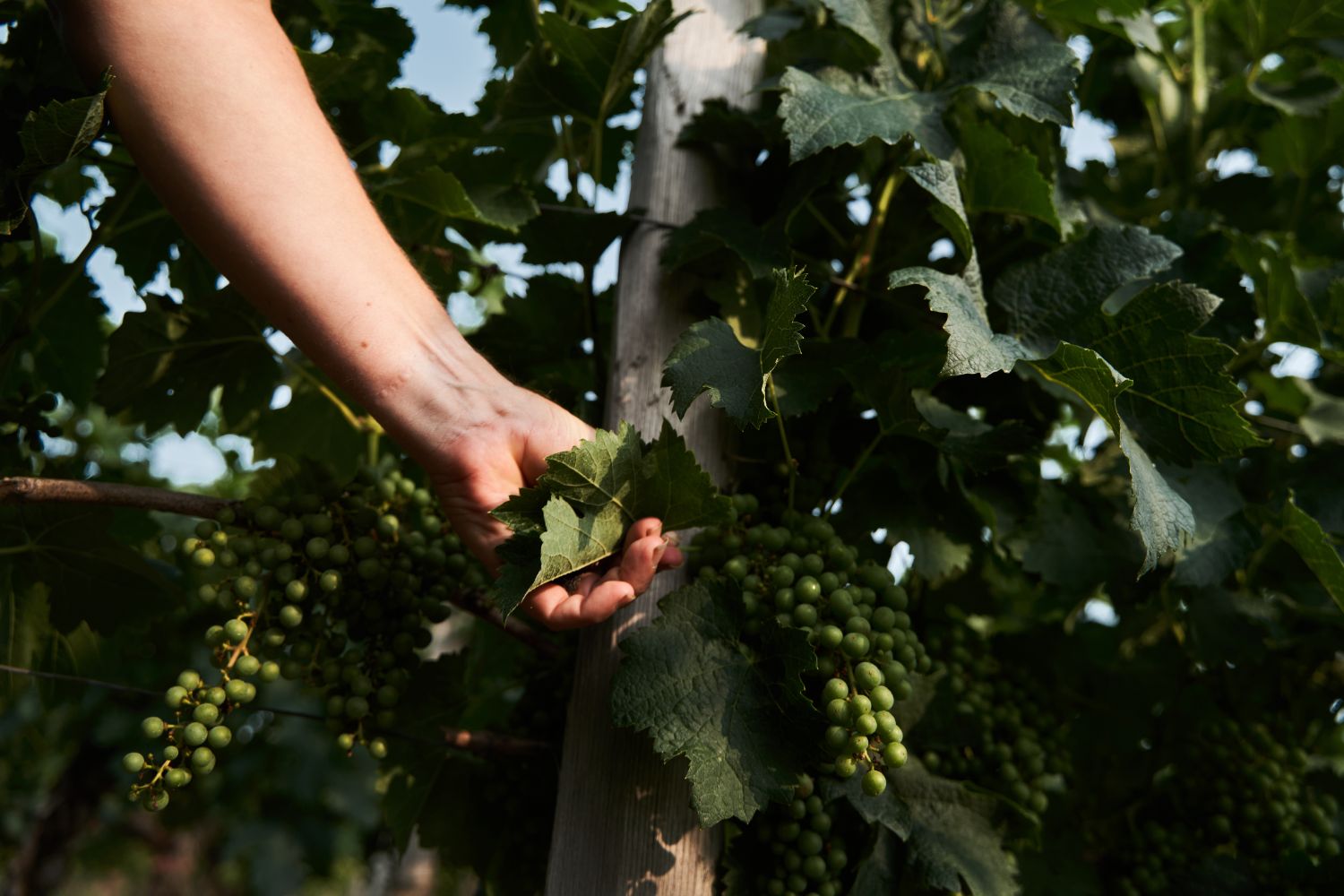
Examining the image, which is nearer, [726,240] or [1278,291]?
[726,240]

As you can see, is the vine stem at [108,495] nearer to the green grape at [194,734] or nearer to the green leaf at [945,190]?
the green grape at [194,734]

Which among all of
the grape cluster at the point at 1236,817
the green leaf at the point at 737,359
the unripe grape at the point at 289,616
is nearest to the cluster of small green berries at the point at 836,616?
the green leaf at the point at 737,359

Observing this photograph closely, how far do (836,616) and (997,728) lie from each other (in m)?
0.66

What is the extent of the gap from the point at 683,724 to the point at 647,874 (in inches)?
9.4

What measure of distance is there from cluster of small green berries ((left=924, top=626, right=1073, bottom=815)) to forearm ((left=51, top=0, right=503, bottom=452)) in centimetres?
99

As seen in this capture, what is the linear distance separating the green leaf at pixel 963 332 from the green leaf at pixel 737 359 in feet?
0.46

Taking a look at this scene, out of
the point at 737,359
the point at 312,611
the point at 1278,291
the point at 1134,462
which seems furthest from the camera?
the point at 1278,291

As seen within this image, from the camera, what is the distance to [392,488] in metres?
1.54

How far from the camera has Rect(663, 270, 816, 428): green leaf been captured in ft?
3.64

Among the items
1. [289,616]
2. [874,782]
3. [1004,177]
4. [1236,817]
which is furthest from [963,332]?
[1236,817]

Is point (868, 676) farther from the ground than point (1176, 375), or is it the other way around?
point (1176, 375)

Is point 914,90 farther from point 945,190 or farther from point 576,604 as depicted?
point 576,604

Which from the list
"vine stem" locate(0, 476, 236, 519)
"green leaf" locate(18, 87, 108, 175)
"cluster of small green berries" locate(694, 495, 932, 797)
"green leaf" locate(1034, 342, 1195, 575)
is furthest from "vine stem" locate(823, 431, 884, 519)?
"green leaf" locate(18, 87, 108, 175)

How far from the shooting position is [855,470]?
1.44 metres
